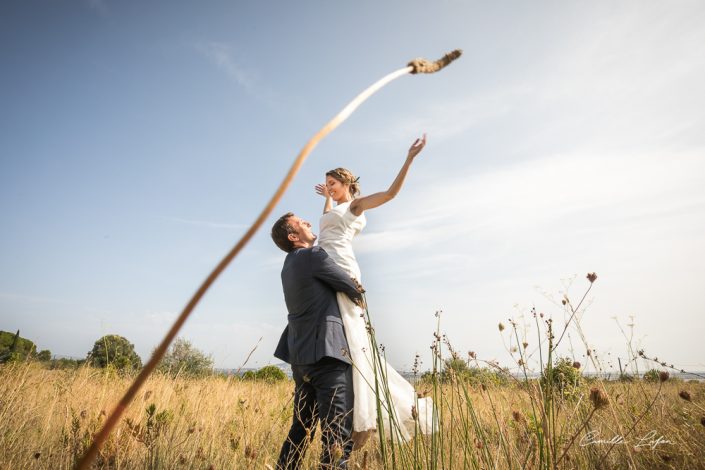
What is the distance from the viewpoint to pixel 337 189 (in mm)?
4039

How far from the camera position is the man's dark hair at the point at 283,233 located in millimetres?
3783

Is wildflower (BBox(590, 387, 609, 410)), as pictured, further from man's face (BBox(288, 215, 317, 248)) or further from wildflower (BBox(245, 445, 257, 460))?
man's face (BBox(288, 215, 317, 248))

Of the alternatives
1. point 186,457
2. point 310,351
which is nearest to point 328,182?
point 310,351

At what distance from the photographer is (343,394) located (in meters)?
2.96

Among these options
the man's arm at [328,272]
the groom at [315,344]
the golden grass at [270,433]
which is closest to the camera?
the golden grass at [270,433]

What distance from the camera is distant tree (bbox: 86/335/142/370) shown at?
8.41 m

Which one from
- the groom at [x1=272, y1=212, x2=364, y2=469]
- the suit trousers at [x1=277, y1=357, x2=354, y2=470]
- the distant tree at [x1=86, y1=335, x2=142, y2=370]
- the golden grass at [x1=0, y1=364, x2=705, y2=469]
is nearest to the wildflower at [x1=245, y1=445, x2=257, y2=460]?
the golden grass at [x1=0, y1=364, x2=705, y2=469]

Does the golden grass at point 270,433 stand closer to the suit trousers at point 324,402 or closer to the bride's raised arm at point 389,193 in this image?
the suit trousers at point 324,402

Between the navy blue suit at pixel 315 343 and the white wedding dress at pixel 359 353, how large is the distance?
83mm

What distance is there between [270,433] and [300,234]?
1823mm

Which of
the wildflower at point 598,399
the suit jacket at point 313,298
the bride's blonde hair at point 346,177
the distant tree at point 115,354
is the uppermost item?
the bride's blonde hair at point 346,177

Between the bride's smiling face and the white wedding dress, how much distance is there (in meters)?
0.44

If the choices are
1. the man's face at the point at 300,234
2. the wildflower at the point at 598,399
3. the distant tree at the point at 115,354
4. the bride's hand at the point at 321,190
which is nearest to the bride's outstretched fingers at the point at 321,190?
the bride's hand at the point at 321,190

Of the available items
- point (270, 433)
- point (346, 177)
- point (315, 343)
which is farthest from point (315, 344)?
point (346, 177)
